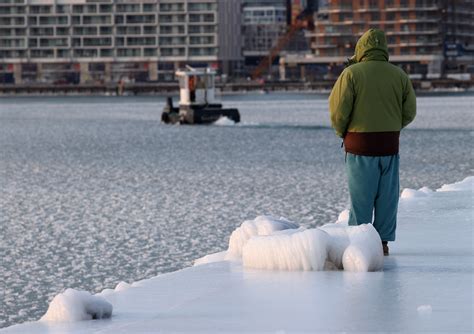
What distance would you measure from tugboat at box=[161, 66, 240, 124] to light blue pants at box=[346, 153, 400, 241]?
2373 inches

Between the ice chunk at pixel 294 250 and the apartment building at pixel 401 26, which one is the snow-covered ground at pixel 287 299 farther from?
the apartment building at pixel 401 26

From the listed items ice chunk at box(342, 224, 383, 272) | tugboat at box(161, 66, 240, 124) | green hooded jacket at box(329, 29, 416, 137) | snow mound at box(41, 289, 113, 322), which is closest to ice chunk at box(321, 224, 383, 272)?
ice chunk at box(342, 224, 383, 272)

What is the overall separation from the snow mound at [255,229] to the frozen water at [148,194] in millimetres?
1863

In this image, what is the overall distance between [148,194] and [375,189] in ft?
51.9

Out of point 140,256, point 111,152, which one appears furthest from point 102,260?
point 111,152

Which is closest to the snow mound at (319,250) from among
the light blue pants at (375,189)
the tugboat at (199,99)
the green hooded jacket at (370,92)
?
the light blue pants at (375,189)

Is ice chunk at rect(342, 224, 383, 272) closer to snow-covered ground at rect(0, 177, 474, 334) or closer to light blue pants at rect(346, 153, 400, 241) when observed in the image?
snow-covered ground at rect(0, 177, 474, 334)

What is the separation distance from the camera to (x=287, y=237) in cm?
985

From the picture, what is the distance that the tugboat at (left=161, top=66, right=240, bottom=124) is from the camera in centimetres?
7106

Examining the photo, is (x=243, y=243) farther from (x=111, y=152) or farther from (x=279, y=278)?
(x=111, y=152)

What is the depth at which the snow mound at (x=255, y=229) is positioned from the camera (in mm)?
10859

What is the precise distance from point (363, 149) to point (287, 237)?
42.3 inches

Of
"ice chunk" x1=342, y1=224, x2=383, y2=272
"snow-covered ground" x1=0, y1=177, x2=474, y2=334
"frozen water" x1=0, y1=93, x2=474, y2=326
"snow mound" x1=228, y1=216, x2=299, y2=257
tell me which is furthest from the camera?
"frozen water" x1=0, y1=93, x2=474, y2=326

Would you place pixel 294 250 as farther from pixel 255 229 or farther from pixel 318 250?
pixel 255 229
